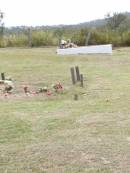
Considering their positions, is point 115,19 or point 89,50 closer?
point 89,50

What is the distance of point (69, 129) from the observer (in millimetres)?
6410

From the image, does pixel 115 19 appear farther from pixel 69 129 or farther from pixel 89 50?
pixel 69 129

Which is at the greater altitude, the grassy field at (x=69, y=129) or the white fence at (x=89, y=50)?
the grassy field at (x=69, y=129)

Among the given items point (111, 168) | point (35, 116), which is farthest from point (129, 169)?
point (35, 116)

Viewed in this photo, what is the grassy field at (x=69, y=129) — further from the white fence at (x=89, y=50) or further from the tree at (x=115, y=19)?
the tree at (x=115, y=19)

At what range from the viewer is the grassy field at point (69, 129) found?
5098 millimetres

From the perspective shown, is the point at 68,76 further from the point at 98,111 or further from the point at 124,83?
the point at 98,111

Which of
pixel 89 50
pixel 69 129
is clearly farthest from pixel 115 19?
pixel 69 129

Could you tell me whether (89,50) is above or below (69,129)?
below

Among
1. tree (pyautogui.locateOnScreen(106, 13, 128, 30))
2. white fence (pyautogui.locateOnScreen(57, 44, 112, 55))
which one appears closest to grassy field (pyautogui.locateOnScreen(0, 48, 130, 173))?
white fence (pyautogui.locateOnScreen(57, 44, 112, 55))

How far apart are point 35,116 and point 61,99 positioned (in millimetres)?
1642

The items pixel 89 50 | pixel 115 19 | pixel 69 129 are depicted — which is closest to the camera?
pixel 69 129

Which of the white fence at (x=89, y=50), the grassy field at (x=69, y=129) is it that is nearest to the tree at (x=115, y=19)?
the white fence at (x=89, y=50)

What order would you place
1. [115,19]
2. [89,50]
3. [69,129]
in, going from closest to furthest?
[69,129]
[89,50]
[115,19]
